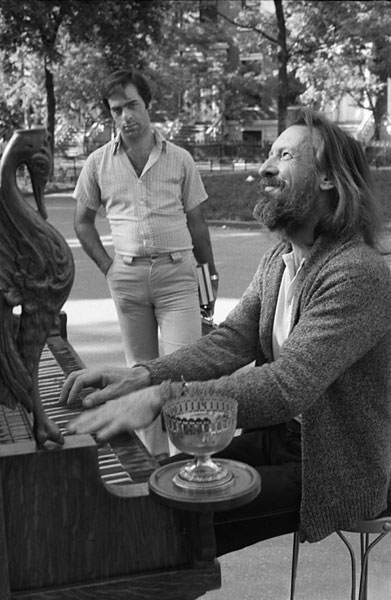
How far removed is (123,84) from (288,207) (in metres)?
2.58

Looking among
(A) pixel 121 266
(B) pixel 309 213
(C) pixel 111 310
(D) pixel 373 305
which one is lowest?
(C) pixel 111 310

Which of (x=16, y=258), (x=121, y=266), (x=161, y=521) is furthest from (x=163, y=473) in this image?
(x=121, y=266)

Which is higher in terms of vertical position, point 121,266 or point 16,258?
point 16,258

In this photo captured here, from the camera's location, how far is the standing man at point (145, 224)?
4.84 meters

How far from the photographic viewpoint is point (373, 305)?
2.40 m

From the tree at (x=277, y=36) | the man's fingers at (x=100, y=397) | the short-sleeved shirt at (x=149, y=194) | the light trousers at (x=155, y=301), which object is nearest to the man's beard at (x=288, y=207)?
the man's fingers at (x=100, y=397)

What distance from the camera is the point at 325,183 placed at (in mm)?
2578

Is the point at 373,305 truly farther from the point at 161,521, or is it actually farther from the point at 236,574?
the point at 236,574

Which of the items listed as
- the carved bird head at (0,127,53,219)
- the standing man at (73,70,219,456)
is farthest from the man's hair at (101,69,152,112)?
the carved bird head at (0,127,53,219)

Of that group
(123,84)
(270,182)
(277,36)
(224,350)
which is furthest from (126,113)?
(277,36)

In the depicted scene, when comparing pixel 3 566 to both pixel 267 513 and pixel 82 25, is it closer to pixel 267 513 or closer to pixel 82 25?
pixel 267 513

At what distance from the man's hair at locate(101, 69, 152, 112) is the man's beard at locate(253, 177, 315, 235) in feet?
8.25

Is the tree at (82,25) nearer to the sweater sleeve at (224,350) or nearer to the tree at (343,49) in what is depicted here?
the tree at (343,49)

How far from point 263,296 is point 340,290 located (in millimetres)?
464
